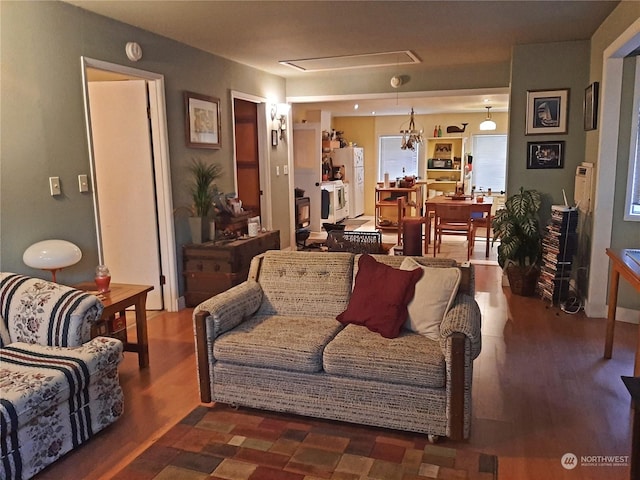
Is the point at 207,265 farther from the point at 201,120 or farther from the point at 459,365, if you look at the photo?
the point at 459,365

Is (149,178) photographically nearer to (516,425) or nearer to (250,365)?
(250,365)

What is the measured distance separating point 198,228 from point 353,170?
6.37m

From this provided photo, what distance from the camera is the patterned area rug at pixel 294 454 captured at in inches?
86.0

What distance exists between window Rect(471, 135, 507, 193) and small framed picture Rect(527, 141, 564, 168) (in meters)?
5.99

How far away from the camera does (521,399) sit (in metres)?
2.84

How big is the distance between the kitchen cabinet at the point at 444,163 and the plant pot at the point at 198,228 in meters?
7.20

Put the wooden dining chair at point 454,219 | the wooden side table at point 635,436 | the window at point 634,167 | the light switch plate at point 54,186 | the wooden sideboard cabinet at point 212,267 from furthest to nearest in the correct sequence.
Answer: the wooden dining chair at point 454,219, the wooden sideboard cabinet at point 212,267, the window at point 634,167, the light switch plate at point 54,186, the wooden side table at point 635,436

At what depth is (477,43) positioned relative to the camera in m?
4.74

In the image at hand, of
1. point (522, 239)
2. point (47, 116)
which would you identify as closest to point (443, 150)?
point (522, 239)

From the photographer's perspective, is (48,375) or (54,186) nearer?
(48,375)

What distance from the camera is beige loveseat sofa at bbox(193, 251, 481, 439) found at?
91.3 inches

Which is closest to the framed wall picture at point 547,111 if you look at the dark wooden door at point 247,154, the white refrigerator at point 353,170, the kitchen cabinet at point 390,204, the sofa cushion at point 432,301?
the sofa cushion at point 432,301

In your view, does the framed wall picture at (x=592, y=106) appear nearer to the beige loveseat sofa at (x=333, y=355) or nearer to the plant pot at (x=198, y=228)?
the beige loveseat sofa at (x=333, y=355)

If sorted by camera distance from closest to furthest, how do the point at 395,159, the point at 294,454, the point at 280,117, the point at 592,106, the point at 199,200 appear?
the point at 294,454 → the point at 592,106 → the point at 199,200 → the point at 280,117 → the point at 395,159
